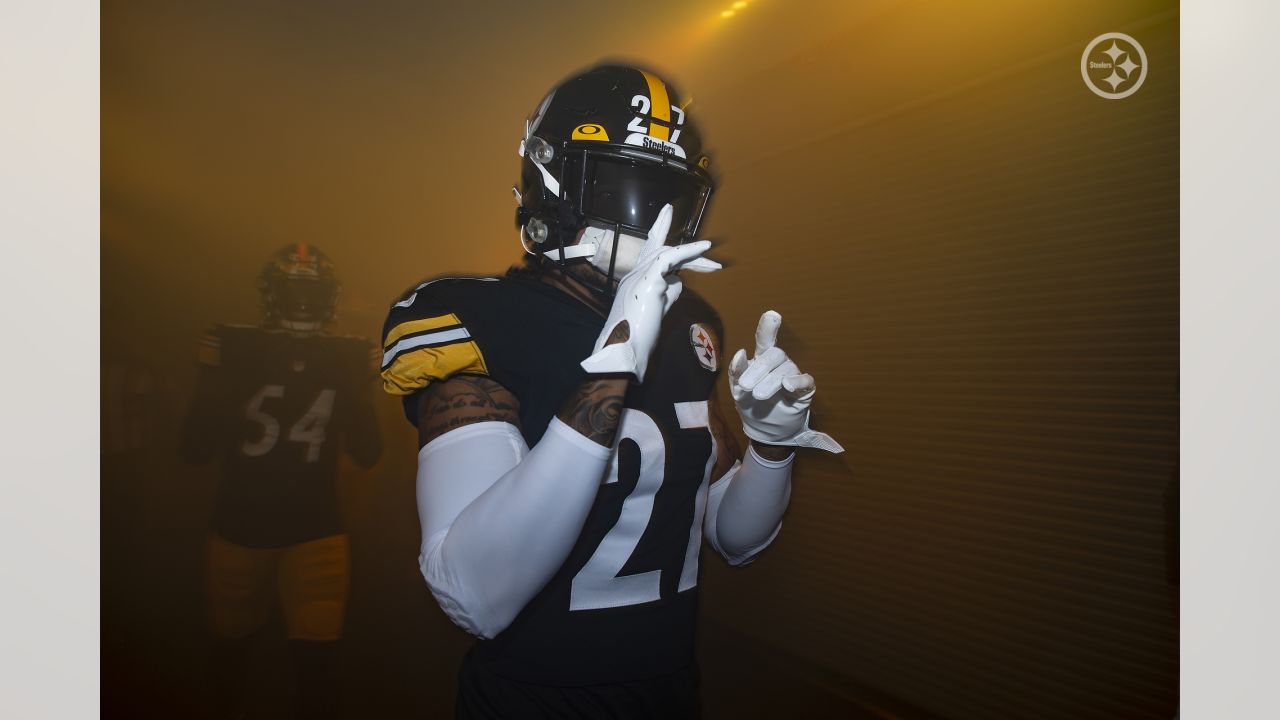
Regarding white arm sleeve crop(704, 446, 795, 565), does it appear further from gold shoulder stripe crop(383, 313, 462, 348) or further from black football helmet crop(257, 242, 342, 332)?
black football helmet crop(257, 242, 342, 332)

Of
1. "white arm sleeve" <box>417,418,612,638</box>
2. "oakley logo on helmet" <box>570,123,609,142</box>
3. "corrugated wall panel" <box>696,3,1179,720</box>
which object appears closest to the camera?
"white arm sleeve" <box>417,418,612,638</box>

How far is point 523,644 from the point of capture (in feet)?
3.06

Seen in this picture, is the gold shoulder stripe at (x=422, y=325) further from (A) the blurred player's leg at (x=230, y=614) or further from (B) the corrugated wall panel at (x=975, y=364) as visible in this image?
(B) the corrugated wall panel at (x=975, y=364)

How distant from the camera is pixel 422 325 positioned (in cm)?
88

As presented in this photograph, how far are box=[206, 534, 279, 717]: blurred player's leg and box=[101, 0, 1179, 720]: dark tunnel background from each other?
26mm

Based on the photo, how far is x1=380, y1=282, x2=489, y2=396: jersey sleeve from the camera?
2.85 ft

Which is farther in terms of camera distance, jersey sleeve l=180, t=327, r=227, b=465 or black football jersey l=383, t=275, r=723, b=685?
jersey sleeve l=180, t=327, r=227, b=465

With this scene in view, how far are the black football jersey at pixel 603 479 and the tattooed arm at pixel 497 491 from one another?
50 mm

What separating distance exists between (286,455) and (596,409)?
1.73ft

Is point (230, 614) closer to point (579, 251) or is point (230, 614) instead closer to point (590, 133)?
point (579, 251)

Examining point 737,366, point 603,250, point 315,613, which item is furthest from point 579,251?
point 315,613

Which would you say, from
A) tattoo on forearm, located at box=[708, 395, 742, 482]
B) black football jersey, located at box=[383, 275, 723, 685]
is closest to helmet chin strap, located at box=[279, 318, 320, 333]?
black football jersey, located at box=[383, 275, 723, 685]

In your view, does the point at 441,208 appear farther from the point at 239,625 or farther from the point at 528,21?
the point at 239,625
